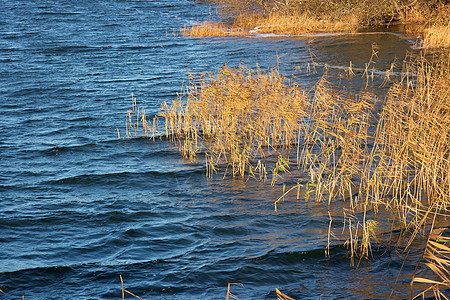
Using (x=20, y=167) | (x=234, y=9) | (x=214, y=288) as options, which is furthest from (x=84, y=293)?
(x=234, y=9)

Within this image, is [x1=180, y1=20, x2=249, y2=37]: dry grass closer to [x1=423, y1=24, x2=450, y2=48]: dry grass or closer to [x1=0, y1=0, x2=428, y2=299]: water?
[x1=0, y1=0, x2=428, y2=299]: water

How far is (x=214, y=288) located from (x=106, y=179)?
495cm

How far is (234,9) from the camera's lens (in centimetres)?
3322

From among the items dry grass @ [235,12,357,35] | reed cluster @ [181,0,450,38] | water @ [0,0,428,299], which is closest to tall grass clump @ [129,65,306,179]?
water @ [0,0,428,299]

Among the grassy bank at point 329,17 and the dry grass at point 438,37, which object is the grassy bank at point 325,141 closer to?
the dry grass at point 438,37

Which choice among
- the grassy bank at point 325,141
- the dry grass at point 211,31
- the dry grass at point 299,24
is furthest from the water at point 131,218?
the dry grass at point 211,31

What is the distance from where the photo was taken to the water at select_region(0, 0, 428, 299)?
675 centimetres

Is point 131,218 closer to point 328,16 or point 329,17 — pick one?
point 329,17

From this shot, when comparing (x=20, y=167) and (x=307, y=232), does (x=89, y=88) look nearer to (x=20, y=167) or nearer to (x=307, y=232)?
(x=20, y=167)

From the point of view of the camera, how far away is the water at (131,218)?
22.1ft

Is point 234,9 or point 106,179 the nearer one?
point 106,179

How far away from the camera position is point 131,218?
352 inches

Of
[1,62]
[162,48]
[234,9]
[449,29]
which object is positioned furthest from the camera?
[234,9]

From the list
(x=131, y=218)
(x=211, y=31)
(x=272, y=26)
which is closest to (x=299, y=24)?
(x=272, y=26)
